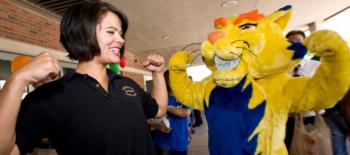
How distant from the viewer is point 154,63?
4.88 feet

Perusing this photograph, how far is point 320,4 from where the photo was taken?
629cm

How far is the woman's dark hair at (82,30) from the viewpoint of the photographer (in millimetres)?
1179

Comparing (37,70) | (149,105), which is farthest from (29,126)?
(149,105)

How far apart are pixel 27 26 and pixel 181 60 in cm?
392

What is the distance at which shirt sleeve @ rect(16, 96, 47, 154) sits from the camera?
0.90 metres

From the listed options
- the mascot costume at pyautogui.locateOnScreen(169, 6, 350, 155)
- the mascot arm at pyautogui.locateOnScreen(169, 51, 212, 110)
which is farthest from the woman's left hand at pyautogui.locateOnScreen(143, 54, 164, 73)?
the mascot costume at pyautogui.locateOnScreen(169, 6, 350, 155)

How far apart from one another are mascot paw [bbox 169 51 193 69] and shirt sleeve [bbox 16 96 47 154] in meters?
0.80

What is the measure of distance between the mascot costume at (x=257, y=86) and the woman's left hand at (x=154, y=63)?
0.32 meters

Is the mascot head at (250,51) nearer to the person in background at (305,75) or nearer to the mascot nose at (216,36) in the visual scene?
the mascot nose at (216,36)

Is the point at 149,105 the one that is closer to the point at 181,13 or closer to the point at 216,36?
the point at 216,36

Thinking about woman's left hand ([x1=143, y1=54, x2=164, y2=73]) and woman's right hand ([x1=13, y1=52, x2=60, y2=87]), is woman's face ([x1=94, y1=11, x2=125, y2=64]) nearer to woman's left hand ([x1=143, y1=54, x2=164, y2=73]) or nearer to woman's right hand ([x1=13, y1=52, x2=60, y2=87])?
woman's left hand ([x1=143, y1=54, x2=164, y2=73])

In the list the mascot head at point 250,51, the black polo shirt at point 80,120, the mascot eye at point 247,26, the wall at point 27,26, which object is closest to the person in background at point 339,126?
the mascot head at point 250,51

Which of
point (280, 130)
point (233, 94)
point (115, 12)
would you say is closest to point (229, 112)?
point (233, 94)

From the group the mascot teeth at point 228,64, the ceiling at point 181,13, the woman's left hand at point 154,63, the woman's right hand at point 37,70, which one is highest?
the ceiling at point 181,13
